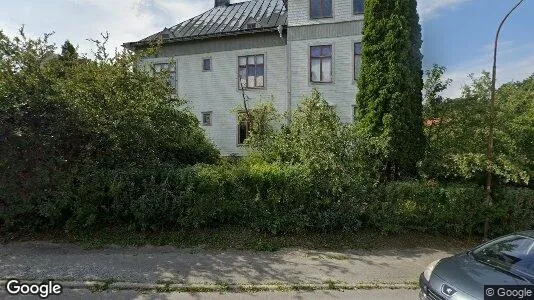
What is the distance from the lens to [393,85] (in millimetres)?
9773

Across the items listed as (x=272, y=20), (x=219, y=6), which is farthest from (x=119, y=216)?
(x=219, y=6)

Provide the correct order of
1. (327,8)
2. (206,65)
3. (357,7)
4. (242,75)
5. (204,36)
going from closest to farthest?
(357,7) → (327,8) → (242,75) → (204,36) → (206,65)

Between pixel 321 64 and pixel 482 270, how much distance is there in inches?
576

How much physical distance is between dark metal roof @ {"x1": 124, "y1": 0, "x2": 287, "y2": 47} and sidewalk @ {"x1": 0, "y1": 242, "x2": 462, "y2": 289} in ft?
45.8

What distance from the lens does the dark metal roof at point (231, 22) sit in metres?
19.0

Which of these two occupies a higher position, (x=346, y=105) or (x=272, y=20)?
(x=272, y=20)

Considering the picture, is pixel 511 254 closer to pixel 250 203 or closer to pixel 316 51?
pixel 250 203

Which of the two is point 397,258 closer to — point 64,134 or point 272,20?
point 64,134

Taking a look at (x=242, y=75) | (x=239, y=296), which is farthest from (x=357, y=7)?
(x=239, y=296)

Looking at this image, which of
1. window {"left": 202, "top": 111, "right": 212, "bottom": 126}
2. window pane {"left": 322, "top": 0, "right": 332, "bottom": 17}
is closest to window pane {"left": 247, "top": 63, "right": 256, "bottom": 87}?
window {"left": 202, "top": 111, "right": 212, "bottom": 126}

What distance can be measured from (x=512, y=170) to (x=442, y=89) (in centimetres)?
334

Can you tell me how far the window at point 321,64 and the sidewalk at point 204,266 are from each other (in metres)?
11.9

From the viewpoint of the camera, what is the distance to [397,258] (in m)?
6.95

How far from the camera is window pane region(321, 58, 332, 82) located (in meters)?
17.7
